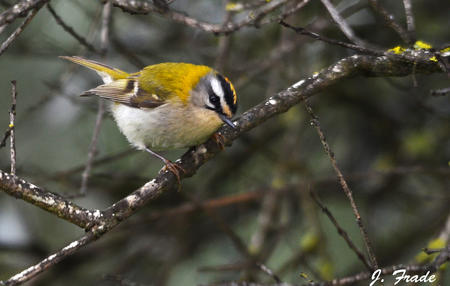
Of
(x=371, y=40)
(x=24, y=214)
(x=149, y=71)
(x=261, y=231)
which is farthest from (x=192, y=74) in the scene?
(x=24, y=214)

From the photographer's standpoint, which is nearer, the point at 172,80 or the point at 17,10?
the point at 17,10

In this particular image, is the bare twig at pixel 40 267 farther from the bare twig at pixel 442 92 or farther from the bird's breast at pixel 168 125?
the bare twig at pixel 442 92

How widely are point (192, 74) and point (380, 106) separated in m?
2.12

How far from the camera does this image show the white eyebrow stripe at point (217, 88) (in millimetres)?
3523

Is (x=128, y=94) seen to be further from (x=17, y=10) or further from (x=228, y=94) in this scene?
(x=17, y=10)

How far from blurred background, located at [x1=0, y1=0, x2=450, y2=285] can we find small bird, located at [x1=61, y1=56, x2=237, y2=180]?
0.38 metres

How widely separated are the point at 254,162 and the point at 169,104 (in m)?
2.09

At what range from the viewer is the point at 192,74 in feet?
12.7

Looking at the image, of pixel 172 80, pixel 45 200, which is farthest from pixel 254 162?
pixel 45 200

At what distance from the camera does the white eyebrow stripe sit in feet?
11.6

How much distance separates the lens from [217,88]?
11.6 feet

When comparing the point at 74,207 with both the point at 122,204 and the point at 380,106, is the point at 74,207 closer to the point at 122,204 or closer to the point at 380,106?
the point at 122,204
